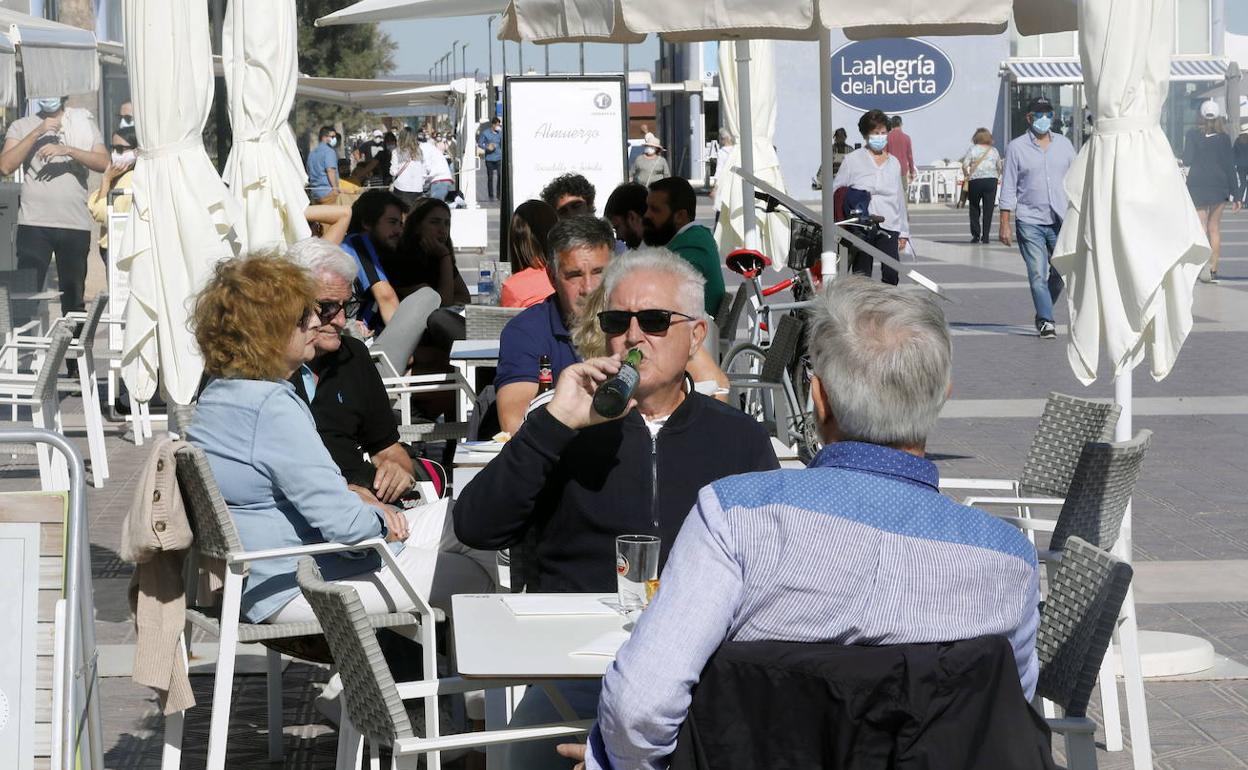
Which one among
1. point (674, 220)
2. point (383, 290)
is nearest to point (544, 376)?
point (383, 290)

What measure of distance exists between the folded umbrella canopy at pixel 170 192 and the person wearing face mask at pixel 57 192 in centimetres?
512

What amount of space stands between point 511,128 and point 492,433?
30.5 feet

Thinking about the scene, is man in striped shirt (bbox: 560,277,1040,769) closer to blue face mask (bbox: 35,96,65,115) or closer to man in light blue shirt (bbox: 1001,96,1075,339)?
blue face mask (bbox: 35,96,65,115)

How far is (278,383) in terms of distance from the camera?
4.26 m

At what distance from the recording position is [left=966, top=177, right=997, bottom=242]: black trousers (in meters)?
25.9

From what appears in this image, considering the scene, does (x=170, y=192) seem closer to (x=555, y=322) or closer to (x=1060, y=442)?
(x=555, y=322)

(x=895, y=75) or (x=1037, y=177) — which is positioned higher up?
(x=895, y=75)

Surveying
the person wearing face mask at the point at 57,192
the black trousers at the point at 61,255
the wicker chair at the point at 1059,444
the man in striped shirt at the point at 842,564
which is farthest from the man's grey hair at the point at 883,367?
the black trousers at the point at 61,255

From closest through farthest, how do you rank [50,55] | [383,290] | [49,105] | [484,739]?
1. [484,739]
2. [383,290]
3. [50,55]
4. [49,105]

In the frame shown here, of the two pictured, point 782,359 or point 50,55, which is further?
point 50,55

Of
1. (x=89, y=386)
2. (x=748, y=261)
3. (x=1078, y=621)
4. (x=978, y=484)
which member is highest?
(x=748, y=261)

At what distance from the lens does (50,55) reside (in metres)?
9.91

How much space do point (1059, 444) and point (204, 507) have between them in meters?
2.76

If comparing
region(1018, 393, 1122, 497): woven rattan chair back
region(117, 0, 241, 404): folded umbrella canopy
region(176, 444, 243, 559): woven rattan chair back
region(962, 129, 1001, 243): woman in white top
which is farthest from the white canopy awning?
region(962, 129, 1001, 243): woman in white top
